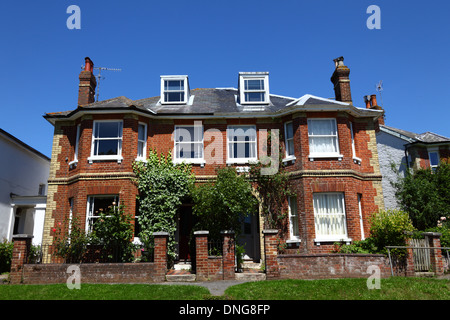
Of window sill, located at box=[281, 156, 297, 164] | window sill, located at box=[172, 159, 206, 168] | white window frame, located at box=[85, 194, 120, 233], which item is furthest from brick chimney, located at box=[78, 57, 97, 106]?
window sill, located at box=[281, 156, 297, 164]

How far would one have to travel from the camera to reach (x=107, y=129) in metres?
15.7

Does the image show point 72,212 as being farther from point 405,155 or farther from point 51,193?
point 405,155

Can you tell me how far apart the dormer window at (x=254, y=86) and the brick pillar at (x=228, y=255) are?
27.9ft

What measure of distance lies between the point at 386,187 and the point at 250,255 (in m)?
11.1

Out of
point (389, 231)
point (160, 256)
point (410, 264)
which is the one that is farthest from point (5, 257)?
point (410, 264)

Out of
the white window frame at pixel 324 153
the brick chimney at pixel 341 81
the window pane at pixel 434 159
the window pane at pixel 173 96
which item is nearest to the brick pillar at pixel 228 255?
the white window frame at pixel 324 153

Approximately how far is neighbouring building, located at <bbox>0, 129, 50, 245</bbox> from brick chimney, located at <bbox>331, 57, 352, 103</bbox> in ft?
56.8

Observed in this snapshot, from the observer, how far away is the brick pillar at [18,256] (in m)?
11.5

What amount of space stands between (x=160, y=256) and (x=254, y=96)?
10105 mm

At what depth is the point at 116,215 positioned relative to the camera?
1298 centimetres

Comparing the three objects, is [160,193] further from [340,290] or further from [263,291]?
[340,290]

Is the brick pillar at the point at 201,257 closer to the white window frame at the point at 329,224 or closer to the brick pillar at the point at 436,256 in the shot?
the white window frame at the point at 329,224

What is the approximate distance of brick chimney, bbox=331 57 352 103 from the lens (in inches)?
704
